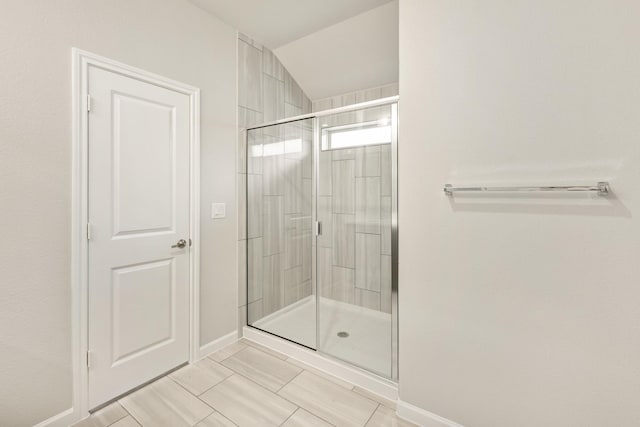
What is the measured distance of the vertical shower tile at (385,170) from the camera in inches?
73.9

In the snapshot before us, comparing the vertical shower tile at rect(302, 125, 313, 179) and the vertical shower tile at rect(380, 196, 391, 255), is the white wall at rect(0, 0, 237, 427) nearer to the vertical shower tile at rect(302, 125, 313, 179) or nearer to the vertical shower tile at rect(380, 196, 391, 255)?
the vertical shower tile at rect(302, 125, 313, 179)

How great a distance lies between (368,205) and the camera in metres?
2.07

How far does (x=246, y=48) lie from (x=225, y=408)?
9.15 feet

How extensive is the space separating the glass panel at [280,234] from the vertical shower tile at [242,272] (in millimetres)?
40

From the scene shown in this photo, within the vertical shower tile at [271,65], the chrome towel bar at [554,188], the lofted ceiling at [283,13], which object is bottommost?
the chrome towel bar at [554,188]

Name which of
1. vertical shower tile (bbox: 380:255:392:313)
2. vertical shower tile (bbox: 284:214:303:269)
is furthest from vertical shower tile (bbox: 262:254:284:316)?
vertical shower tile (bbox: 380:255:392:313)

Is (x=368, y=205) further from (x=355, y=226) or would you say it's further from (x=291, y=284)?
(x=291, y=284)

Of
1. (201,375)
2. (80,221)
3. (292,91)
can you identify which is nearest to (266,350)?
(201,375)

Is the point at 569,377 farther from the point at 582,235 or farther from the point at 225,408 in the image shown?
the point at 225,408

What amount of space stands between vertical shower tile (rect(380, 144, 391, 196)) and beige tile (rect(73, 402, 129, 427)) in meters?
2.09

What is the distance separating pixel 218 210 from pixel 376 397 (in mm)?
1781

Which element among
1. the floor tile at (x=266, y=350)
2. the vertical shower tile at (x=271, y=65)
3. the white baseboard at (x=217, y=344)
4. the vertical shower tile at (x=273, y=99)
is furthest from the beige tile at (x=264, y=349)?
the vertical shower tile at (x=271, y=65)

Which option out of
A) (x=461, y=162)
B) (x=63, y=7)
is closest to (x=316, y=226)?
(x=461, y=162)

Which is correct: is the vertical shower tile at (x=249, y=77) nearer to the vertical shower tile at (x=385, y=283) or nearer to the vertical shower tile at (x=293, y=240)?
the vertical shower tile at (x=293, y=240)
